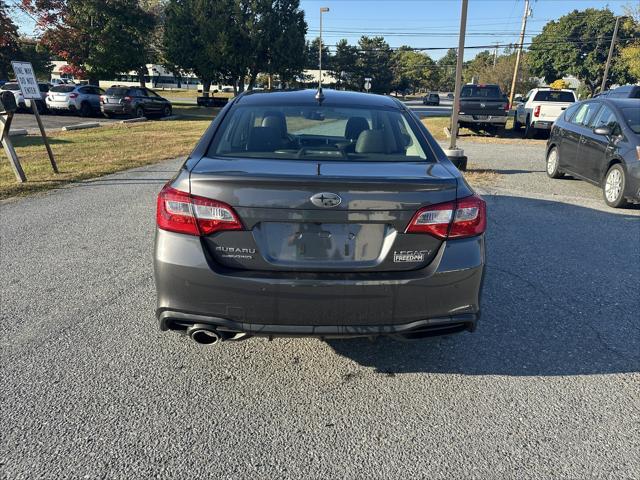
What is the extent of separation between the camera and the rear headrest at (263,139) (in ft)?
9.61

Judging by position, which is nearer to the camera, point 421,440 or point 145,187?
point 421,440

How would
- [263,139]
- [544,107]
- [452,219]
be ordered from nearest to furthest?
1. [452,219]
2. [263,139]
3. [544,107]

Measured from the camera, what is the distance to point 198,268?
234 cm

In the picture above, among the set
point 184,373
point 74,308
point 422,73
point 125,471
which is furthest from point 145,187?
point 422,73

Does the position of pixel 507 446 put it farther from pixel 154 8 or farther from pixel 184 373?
pixel 154 8

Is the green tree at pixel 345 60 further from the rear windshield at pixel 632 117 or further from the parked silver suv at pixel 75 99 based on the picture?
the rear windshield at pixel 632 117

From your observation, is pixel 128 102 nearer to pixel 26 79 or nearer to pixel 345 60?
pixel 26 79

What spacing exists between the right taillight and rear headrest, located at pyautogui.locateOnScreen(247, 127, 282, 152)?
1113 mm

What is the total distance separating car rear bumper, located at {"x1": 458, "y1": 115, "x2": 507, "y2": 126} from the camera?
16297mm

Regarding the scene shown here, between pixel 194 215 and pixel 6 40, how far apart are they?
39411mm

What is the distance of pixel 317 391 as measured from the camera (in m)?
2.67

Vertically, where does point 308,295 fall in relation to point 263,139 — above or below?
below

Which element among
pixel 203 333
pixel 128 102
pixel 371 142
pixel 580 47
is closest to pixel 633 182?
pixel 371 142

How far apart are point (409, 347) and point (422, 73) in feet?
382
